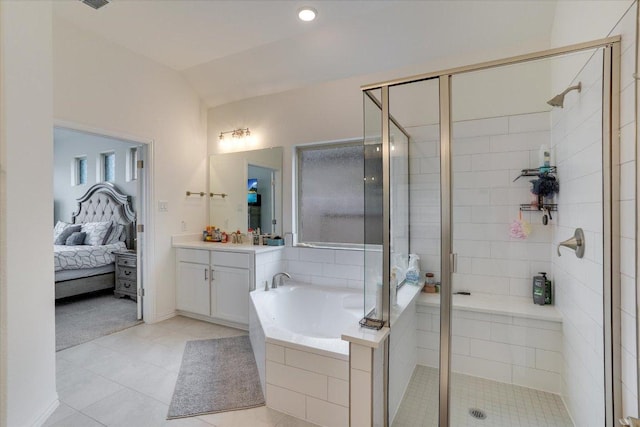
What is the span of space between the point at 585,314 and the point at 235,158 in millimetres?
3443

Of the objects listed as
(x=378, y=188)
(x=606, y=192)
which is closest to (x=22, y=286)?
(x=378, y=188)

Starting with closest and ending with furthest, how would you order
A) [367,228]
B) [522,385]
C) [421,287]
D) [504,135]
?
[367,228] → [522,385] → [421,287] → [504,135]

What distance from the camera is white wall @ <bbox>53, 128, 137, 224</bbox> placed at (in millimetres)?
5195

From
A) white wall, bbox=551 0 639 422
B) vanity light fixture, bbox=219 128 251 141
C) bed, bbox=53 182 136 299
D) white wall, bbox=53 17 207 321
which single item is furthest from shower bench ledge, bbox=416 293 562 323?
bed, bbox=53 182 136 299

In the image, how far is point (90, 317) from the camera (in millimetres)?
3426

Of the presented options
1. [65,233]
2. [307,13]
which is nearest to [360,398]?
[307,13]

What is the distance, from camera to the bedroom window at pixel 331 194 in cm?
303

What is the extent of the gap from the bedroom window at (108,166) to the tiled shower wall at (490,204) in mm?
5409

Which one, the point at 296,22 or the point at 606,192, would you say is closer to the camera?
the point at 606,192

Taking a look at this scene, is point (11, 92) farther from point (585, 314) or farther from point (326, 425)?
point (585, 314)

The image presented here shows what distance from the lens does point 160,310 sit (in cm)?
332

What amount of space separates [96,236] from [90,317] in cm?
185

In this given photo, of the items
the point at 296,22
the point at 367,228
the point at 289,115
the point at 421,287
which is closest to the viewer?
the point at 367,228

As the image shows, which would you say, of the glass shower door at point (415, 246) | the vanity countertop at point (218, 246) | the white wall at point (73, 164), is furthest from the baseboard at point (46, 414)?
the white wall at point (73, 164)
